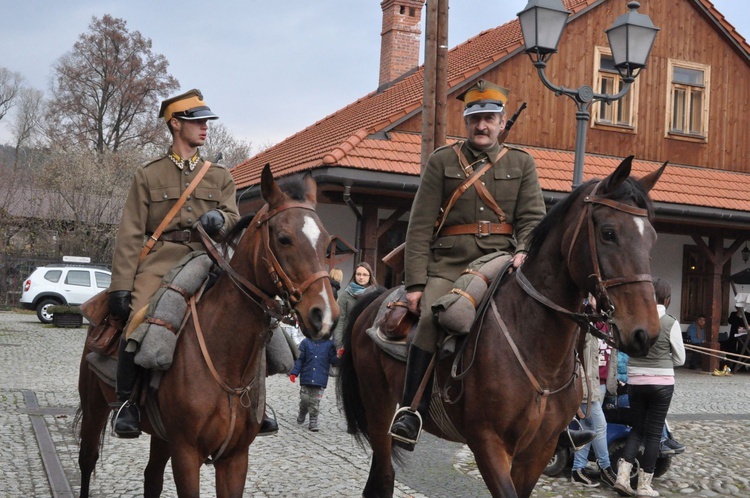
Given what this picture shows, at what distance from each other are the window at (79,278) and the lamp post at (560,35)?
2300 cm

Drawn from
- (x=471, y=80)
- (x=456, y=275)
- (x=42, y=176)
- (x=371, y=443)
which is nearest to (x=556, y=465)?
(x=371, y=443)

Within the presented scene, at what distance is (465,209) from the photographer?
568 cm

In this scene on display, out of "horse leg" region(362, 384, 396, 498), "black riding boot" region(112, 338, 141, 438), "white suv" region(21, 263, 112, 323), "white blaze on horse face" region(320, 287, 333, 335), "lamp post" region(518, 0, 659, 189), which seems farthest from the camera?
"white suv" region(21, 263, 112, 323)

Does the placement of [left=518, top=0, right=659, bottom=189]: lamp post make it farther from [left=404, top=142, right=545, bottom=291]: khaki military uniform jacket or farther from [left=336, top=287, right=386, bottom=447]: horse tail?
[left=404, top=142, right=545, bottom=291]: khaki military uniform jacket

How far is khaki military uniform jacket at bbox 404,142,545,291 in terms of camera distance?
563 cm

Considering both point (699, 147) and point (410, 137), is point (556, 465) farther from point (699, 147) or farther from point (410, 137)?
point (699, 147)

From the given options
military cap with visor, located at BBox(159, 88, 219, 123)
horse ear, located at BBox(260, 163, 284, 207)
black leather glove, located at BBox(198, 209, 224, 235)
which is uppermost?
military cap with visor, located at BBox(159, 88, 219, 123)

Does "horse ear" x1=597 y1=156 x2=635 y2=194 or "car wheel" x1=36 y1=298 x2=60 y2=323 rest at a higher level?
"horse ear" x1=597 y1=156 x2=635 y2=194

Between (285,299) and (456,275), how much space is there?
148cm

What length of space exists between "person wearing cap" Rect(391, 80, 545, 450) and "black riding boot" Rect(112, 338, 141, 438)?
1.58m

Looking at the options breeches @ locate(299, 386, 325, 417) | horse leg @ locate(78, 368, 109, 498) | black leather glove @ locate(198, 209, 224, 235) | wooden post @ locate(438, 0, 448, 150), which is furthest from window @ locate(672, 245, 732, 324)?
black leather glove @ locate(198, 209, 224, 235)

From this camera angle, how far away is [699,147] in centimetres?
2212

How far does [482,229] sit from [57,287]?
26.8 m

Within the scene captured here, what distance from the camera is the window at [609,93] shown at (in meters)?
21.1
